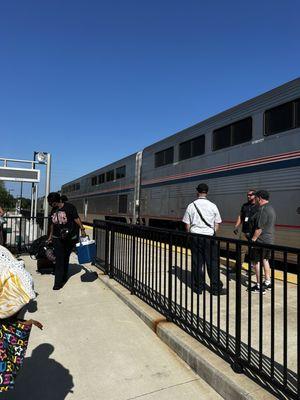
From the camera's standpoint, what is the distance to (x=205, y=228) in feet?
19.9

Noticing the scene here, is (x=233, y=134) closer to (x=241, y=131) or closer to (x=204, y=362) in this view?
(x=241, y=131)

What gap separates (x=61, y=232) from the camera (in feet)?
22.0

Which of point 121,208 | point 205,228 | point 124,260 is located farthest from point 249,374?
point 121,208

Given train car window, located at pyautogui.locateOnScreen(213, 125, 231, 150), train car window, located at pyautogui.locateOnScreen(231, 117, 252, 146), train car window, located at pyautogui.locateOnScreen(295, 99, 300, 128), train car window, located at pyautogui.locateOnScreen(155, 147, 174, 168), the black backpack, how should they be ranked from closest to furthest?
train car window, located at pyautogui.locateOnScreen(295, 99, 300, 128)
the black backpack
train car window, located at pyautogui.locateOnScreen(231, 117, 252, 146)
train car window, located at pyautogui.locateOnScreen(213, 125, 231, 150)
train car window, located at pyautogui.locateOnScreen(155, 147, 174, 168)

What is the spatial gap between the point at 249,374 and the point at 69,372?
65.6 inches

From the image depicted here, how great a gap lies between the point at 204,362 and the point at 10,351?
1.91m

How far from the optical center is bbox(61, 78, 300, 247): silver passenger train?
24.8 feet

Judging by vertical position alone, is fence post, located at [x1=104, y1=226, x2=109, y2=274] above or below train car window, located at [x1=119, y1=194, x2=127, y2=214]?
below

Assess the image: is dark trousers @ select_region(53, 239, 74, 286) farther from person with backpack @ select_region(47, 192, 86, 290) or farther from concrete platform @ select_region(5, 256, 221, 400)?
concrete platform @ select_region(5, 256, 221, 400)

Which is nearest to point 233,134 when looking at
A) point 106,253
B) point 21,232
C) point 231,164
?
point 231,164

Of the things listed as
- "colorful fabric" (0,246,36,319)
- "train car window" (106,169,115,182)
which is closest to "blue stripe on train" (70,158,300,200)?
"colorful fabric" (0,246,36,319)

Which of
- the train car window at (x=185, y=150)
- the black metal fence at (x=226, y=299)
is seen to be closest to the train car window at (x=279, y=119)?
the black metal fence at (x=226, y=299)

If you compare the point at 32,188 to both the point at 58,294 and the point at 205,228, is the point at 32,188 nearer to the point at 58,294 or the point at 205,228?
the point at 58,294

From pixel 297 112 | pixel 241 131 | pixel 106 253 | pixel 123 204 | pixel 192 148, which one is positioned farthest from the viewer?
pixel 123 204
